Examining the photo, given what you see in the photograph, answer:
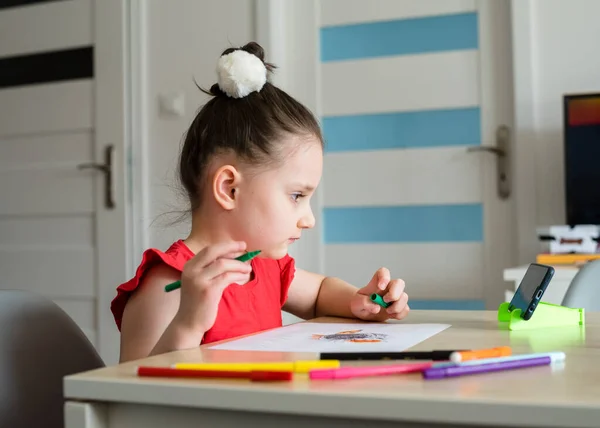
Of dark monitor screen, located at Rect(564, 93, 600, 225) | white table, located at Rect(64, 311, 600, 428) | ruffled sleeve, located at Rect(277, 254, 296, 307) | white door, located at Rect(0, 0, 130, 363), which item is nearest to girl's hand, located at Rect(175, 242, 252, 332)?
white table, located at Rect(64, 311, 600, 428)

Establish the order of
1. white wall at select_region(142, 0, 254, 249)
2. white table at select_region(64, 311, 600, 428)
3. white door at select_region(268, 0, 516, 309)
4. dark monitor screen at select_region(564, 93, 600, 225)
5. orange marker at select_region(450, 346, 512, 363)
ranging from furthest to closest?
1. white wall at select_region(142, 0, 254, 249)
2. white door at select_region(268, 0, 516, 309)
3. dark monitor screen at select_region(564, 93, 600, 225)
4. orange marker at select_region(450, 346, 512, 363)
5. white table at select_region(64, 311, 600, 428)

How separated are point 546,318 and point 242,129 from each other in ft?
1.64

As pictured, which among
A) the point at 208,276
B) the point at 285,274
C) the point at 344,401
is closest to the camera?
the point at 344,401

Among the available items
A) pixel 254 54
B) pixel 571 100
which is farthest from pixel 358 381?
pixel 571 100

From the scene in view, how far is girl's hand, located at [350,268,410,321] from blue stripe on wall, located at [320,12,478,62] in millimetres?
2063

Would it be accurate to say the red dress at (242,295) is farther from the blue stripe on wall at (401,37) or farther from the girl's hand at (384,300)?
the blue stripe on wall at (401,37)

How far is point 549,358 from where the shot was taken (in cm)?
61

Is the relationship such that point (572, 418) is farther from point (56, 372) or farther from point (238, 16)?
point (238, 16)

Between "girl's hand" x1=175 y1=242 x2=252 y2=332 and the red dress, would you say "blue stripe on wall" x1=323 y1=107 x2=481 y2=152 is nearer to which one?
the red dress

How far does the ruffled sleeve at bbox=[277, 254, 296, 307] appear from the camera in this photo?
1.31 metres

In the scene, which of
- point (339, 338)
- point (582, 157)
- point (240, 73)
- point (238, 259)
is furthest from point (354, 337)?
point (582, 157)

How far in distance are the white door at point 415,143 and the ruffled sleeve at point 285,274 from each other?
5.63 ft

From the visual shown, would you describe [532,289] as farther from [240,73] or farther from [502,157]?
[502,157]

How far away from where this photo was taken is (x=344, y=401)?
0.48 metres
